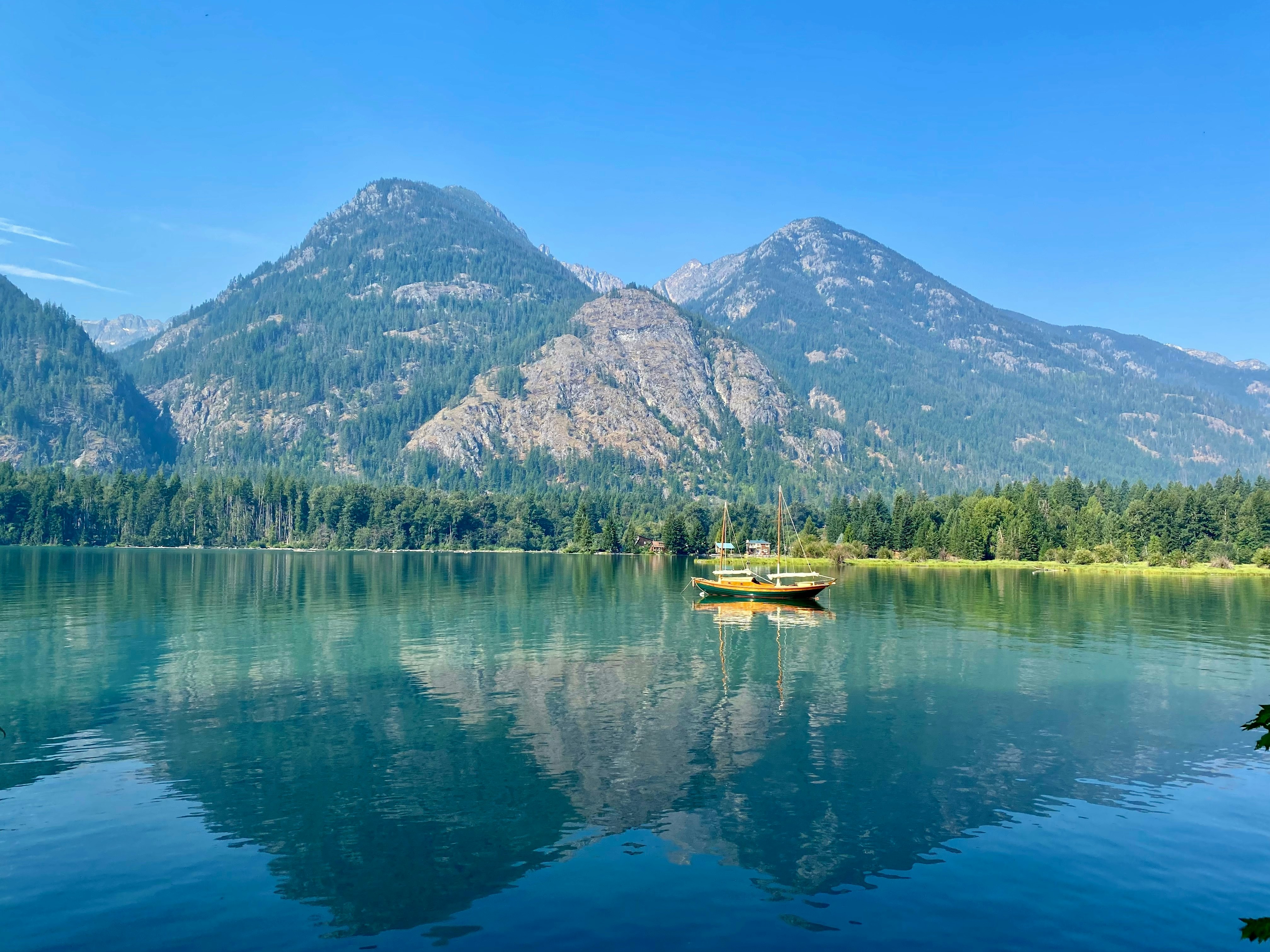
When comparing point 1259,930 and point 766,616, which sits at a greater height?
point 1259,930

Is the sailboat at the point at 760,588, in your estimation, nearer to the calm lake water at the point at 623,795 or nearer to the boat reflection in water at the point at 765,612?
the boat reflection in water at the point at 765,612

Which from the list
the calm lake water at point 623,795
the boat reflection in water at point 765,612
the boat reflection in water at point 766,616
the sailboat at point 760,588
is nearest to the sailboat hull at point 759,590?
the sailboat at point 760,588

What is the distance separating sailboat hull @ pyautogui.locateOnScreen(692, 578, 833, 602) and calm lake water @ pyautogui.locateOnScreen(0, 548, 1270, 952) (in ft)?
142

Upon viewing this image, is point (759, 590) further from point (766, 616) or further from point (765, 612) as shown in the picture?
point (766, 616)

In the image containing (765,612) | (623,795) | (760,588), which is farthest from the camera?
(760,588)

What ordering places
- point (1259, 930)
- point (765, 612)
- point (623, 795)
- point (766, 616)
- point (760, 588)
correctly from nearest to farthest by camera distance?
1. point (1259, 930)
2. point (623, 795)
3. point (766, 616)
4. point (765, 612)
5. point (760, 588)

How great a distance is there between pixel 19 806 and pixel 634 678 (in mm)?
34573

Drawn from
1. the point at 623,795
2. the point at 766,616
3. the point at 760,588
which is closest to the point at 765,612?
the point at 766,616

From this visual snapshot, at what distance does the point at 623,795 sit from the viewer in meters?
33.8

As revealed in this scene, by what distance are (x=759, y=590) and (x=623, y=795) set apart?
9028 cm

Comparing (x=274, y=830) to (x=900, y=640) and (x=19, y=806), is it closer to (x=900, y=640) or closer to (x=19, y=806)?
(x=19, y=806)

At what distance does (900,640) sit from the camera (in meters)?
80.0

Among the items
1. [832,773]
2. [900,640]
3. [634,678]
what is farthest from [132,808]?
[900,640]

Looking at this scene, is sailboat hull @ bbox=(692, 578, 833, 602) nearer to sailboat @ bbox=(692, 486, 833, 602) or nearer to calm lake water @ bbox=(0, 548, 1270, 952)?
sailboat @ bbox=(692, 486, 833, 602)
